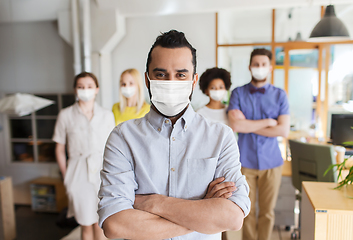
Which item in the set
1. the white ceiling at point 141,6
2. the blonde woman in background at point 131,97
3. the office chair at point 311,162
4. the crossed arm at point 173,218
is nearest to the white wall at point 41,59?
the white ceiling at point 141,6

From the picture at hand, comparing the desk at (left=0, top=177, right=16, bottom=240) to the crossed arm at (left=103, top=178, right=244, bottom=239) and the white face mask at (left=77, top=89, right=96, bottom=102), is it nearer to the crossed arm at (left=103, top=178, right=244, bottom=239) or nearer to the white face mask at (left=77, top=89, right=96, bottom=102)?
the white face mask at (left=77, top=89, right=96, bottom=102)

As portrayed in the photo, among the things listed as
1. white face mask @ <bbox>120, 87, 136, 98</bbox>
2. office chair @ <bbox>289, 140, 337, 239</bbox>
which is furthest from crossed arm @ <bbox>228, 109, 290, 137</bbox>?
white face mask @ <bbox>120, 87, 136, 98</bbox>

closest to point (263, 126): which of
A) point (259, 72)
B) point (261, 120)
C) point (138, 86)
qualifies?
point (261, 120)

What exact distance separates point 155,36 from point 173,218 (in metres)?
3.72

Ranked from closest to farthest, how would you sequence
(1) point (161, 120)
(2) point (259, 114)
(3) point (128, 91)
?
(1) point (161, 120), (2) point (259, 114), (3) point (128, 91)


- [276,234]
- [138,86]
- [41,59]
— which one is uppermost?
[41,59]

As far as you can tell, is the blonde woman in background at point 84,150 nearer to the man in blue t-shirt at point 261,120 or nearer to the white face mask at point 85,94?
the white face mask at point 85,94

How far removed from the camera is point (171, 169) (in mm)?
1121

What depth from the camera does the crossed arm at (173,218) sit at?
1032 millimetres

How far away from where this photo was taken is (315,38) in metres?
3.01

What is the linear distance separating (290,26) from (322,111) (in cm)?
147

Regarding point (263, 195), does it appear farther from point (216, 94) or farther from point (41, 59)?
point (41, 59)

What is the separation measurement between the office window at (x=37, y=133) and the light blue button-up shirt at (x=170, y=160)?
3851 mm

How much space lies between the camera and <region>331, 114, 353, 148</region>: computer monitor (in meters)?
3.26
